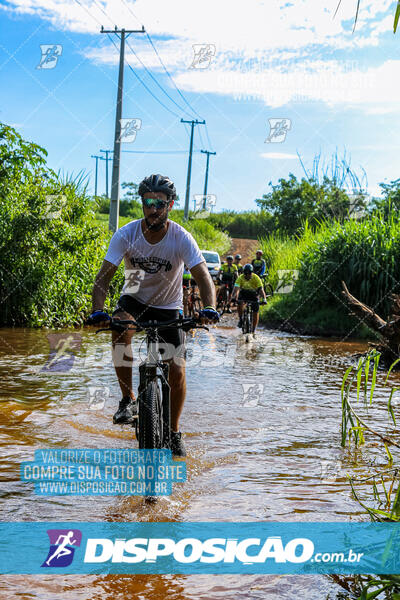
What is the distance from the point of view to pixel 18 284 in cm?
1541

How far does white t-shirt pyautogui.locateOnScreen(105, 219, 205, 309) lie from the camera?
17.4ft

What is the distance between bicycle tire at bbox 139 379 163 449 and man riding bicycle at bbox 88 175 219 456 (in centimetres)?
50

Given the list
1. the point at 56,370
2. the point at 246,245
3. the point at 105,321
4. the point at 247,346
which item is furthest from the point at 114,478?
the point at 246,245

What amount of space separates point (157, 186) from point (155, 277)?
2.36 feet

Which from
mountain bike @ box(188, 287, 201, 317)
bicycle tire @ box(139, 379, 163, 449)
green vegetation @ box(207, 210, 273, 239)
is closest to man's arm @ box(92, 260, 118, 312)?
bicycle tire @ box(139, 379, 163, 449)

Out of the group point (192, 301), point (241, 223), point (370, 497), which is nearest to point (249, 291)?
point (192, 301)

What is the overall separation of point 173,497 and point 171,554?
0.95 meters

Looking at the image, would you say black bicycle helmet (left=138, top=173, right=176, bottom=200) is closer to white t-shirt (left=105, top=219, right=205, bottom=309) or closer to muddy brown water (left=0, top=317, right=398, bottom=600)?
white t-shirt (left=105, top=219, right=205, bottom=309)

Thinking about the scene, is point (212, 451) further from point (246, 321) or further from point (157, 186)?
point (246, 321)

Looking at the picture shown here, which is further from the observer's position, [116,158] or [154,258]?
[116,158]

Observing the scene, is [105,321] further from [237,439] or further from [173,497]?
[237,439]

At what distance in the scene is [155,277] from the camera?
539cm

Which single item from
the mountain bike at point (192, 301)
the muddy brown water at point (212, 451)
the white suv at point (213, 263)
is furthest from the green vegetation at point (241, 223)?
the muddy brown water at point (212, 451)

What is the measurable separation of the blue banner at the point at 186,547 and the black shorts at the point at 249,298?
12362mm
